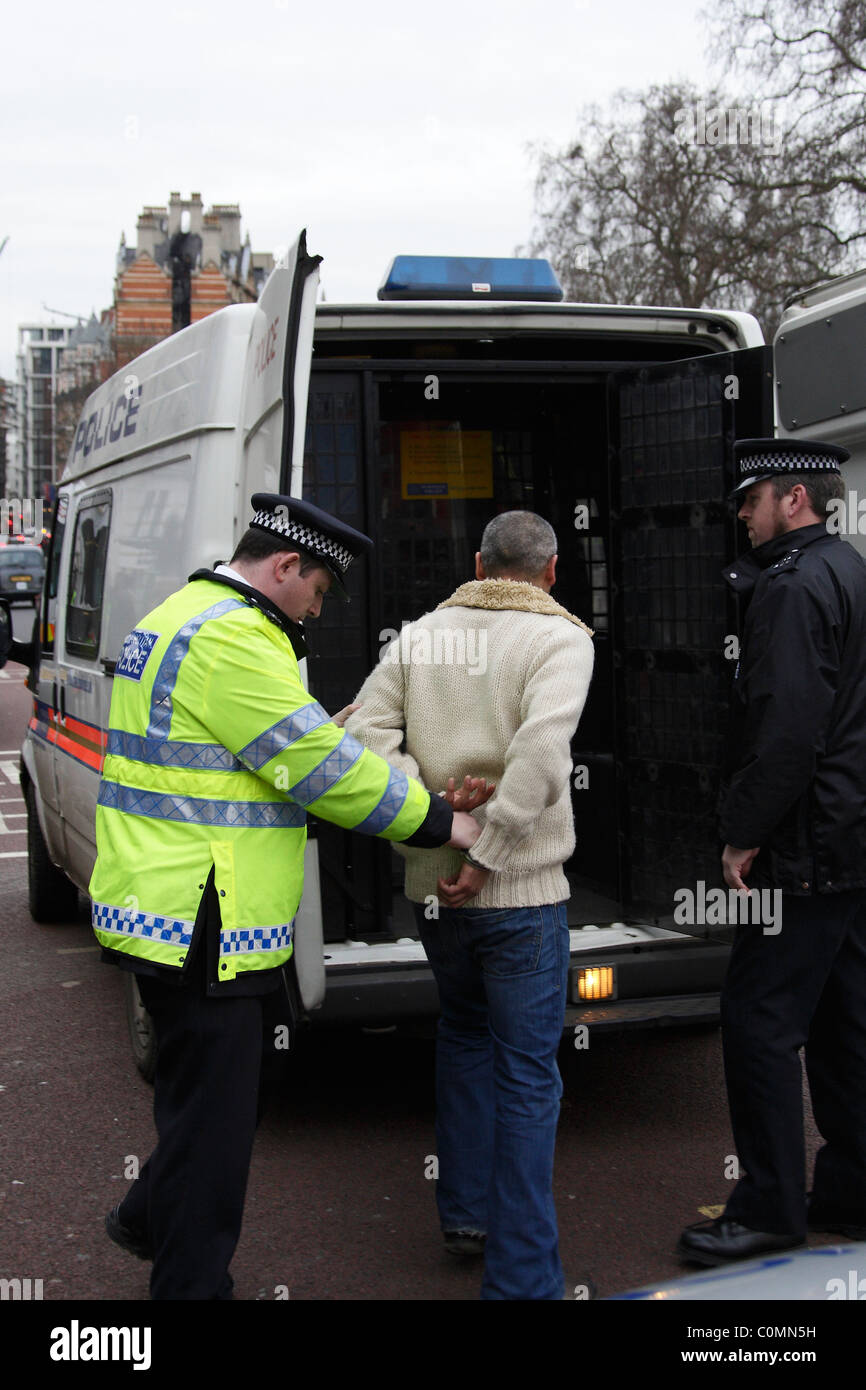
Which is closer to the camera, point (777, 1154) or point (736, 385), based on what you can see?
point (777, 1154)

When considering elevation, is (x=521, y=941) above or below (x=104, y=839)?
below

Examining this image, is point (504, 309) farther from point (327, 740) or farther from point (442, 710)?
point (327, 740)

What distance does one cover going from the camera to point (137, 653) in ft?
9.95

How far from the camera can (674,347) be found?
5.16 metres

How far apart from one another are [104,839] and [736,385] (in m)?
2.64

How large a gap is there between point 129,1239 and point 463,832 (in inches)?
49.4

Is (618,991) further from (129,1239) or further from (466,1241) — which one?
(129,1239)

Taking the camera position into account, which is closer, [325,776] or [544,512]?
[325,776]

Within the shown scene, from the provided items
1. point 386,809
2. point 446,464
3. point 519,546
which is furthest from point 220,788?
point 446,464

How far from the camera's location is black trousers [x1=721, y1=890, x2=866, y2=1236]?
3535 mm

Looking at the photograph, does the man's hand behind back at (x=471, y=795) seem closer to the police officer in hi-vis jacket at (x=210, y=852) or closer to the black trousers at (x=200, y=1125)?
the police officer in hi-vis jacket at (x=210, y=852)

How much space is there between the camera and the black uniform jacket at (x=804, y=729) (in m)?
3.44

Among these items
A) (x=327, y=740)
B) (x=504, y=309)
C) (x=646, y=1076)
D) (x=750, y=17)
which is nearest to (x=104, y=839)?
(x=327, y=740)

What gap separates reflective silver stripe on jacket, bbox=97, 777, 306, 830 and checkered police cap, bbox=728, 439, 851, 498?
1541mm
